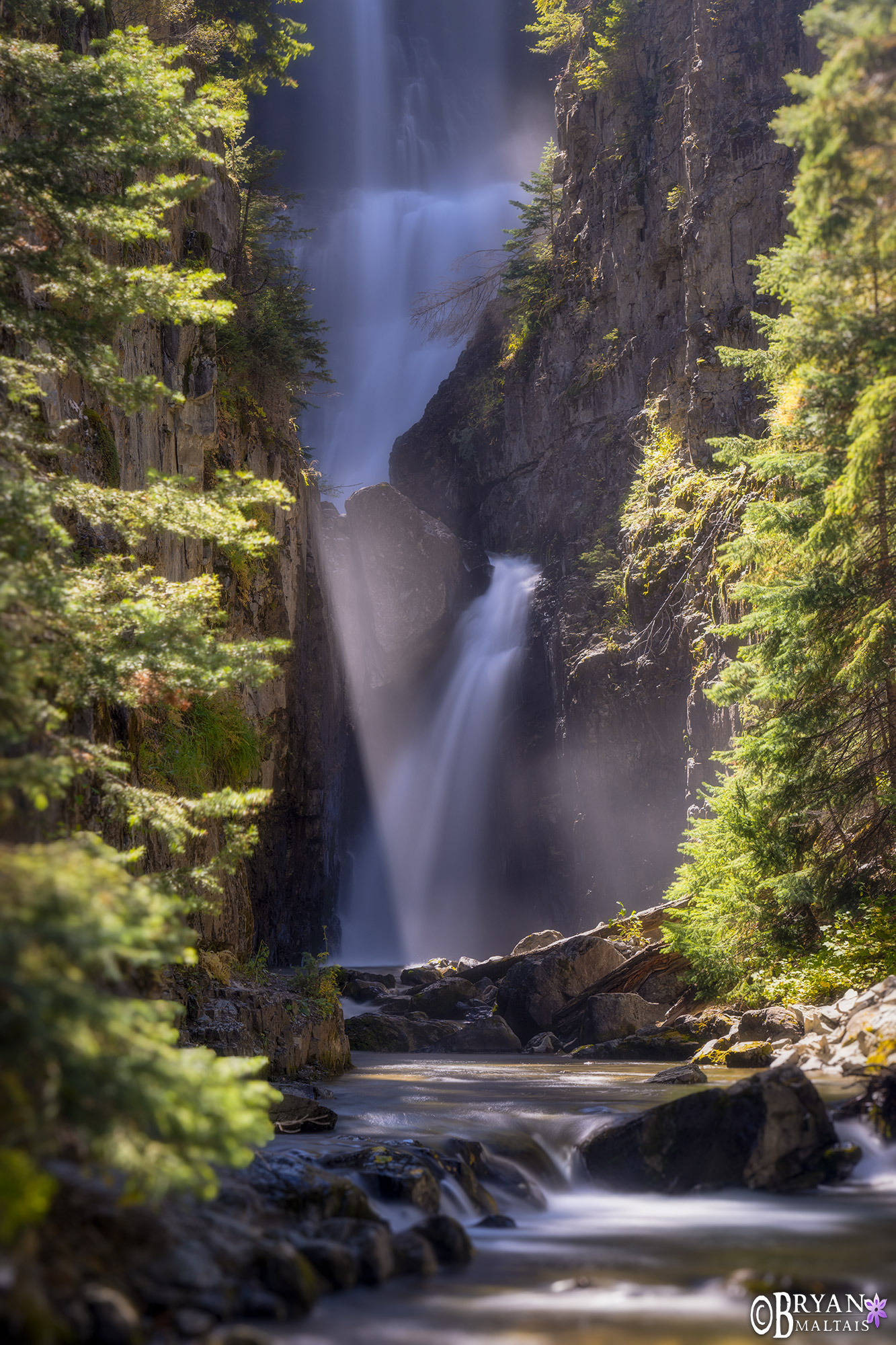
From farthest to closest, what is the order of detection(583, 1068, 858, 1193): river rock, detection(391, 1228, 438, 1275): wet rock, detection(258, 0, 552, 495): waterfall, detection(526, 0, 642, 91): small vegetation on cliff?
1. detection(258, 0, 552, 495): waterfall
2. detection(526, 0, 642, 91): small vegetation on cliff
3. detection(583, 1068, 858, 1193): river rock
4. detection(391, 1228, 438, 1275): wet rock

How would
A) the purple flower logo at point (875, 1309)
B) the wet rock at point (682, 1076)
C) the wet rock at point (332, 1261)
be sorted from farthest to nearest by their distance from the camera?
the wet rock at point (682, 1076)
the wet rock at point (332, 1261)
the purple flower logo at point (875, 1309)

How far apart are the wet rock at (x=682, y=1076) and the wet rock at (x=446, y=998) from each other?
Result: 8451mm

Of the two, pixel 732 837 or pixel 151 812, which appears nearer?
pixel 151 812

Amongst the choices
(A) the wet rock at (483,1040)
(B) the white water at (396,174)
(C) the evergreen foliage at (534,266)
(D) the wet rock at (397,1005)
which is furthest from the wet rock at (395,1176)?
(B) the white water at (396,174)

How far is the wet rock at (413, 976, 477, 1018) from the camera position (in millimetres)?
19938

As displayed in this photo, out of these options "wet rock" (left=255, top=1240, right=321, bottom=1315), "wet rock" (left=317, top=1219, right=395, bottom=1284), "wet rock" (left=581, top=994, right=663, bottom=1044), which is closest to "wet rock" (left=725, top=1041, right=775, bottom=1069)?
"wet rock" (left=581, top=994, right=663, bottom=1044)

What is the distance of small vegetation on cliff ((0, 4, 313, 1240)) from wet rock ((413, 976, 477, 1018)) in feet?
34.9

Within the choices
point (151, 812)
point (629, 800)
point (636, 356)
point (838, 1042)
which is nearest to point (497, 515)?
point (636, 356)

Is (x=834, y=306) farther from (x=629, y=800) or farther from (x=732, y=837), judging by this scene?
(x=629, y=800)

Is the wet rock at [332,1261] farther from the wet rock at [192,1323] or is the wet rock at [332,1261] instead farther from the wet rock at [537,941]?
the wet rock at [537,941]

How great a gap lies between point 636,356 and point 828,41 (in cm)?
2266

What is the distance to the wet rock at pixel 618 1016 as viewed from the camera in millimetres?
16547

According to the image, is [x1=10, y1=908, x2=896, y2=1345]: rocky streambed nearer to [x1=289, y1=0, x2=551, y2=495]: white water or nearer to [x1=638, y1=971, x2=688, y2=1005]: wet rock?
[x1=638, y1=971, x2=688, y2=1005]: wet rock

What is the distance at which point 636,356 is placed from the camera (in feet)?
94.8
